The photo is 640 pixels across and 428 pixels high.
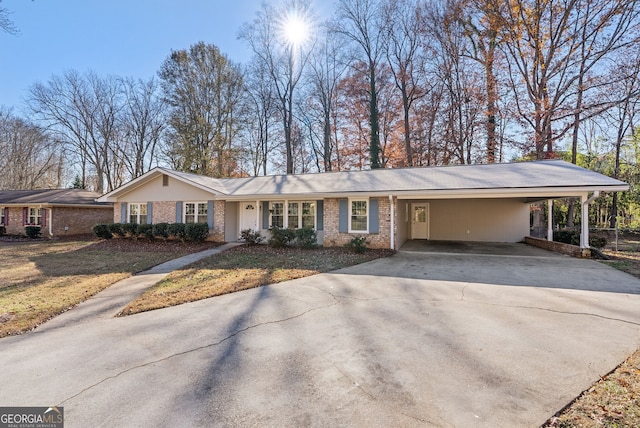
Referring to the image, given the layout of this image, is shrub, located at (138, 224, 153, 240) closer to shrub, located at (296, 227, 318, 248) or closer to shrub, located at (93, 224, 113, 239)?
shrub, located at (93, 224, 113, 239)

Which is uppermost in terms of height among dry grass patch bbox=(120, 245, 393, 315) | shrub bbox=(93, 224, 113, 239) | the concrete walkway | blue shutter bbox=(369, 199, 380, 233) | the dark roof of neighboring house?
the dark roof of neighboring house

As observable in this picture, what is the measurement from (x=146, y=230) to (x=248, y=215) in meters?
5.05

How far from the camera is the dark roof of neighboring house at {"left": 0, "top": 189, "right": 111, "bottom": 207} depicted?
18.3 m

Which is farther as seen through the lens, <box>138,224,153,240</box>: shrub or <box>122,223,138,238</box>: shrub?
<box>122,223,138,238</box>: shrub

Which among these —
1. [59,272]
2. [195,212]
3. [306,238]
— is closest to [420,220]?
[306,238]

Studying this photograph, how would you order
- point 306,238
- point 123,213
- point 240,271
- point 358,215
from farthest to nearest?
point 123,213
point 358,215
point 306,238
point 240,271

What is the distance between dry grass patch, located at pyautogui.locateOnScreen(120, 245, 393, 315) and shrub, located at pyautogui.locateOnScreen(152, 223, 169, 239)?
4.31m

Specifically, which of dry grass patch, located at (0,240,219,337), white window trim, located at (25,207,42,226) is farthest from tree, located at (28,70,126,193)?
dry grass patch, located at (0,240,219,337)

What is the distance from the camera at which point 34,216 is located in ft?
61.8

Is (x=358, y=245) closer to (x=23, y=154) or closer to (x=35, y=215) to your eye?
(x=35, y=215)

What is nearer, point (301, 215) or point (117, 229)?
point (301, 215)

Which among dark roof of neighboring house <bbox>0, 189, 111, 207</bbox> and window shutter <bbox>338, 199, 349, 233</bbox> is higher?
dark roof of neighboring house <bbox>0, 189, 111, 207</bbox>

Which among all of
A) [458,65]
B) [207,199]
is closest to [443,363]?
[207,199]

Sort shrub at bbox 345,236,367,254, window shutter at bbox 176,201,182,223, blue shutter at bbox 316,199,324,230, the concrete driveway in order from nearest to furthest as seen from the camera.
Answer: the concrete driveway
shrub at bbox 345,236,367,254
blue shutter at bbox 316,199,324,230
window shutter at bbox 176,201,182,223
